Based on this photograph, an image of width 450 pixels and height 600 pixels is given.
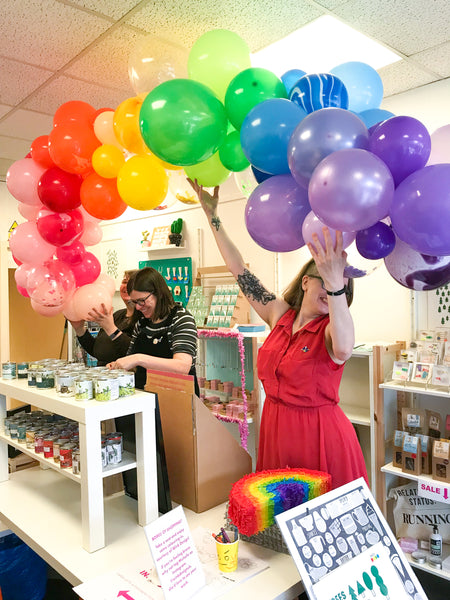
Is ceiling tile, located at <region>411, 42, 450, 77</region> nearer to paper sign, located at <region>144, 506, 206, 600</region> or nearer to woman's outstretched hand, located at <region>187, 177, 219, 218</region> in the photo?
woman's outstretched hand, located at <region>187, 177, 219, 218</region>

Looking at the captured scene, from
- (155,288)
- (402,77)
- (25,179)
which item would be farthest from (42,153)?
(402,77)

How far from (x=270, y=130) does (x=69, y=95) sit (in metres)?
2.11

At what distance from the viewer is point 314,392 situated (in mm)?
1752

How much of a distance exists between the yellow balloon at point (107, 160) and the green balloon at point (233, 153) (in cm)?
48

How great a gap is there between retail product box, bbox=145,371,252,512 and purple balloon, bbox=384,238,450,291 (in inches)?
28.8

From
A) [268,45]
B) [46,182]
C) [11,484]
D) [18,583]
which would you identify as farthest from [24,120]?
[18,583]

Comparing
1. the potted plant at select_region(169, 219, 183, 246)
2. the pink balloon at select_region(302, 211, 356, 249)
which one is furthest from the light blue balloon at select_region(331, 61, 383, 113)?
the potted plant at select_region(169, 219, 183, 246)

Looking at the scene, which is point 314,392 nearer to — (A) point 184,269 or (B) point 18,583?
(B) point 18,583

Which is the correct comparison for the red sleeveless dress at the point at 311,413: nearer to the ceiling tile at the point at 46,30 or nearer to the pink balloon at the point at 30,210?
the pink balloon at the point at 30,210

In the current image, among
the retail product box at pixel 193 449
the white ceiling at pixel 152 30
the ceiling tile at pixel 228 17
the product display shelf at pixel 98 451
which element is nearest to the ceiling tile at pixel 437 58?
the white ceiling at pixel 152 30

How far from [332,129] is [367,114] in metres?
0.47

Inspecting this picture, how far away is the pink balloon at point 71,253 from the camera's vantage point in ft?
8.31

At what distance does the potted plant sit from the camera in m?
4.38

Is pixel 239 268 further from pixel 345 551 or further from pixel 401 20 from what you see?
pixel 401 20
